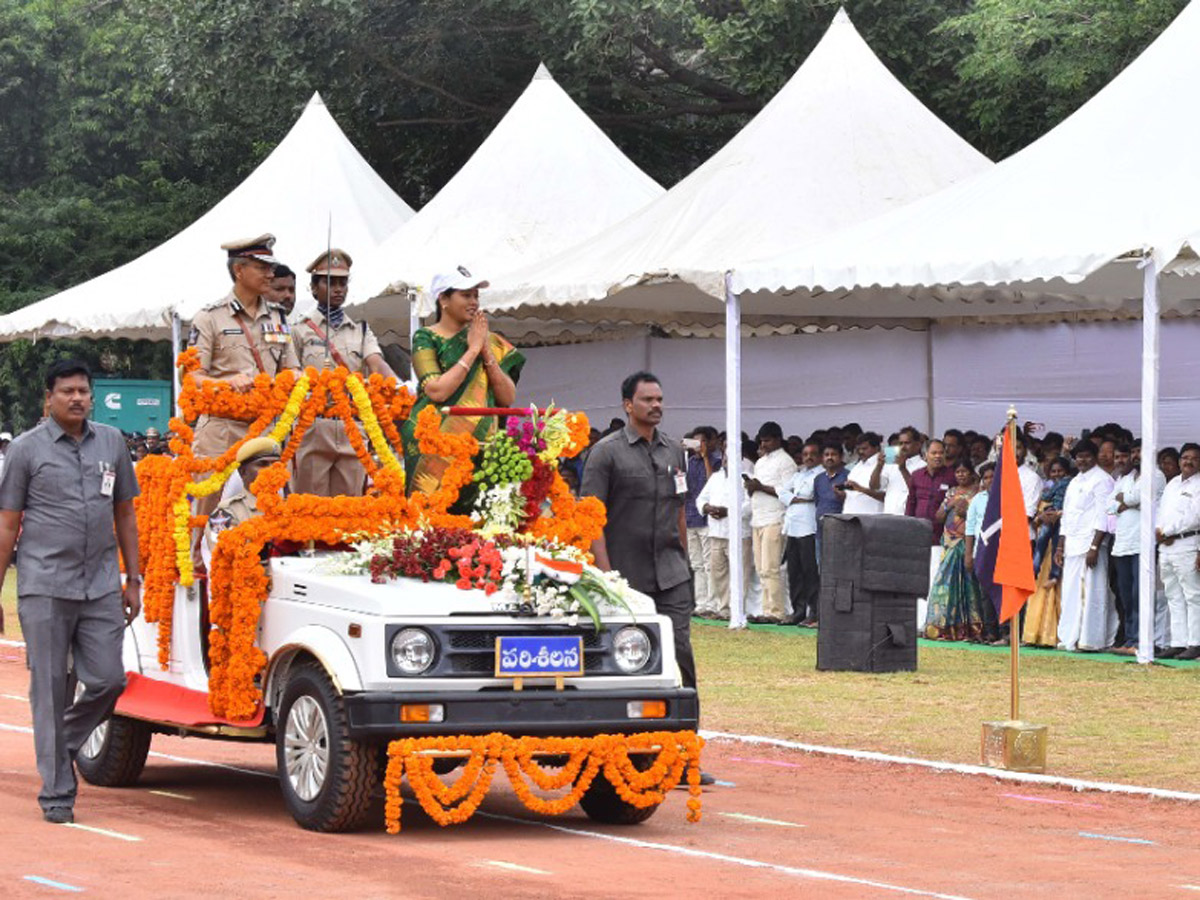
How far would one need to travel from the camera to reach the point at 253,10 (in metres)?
39.3

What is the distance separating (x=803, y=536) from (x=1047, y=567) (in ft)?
10.4

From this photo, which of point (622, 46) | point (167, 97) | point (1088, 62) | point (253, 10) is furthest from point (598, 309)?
point (167, 97)

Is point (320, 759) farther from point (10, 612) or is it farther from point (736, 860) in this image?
point (10, 612)

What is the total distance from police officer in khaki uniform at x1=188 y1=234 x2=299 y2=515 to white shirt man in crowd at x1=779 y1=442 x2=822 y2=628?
11.7m

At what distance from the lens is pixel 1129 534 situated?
19.9m

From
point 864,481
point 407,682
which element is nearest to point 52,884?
point 407,682

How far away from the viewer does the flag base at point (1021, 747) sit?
12836 mm

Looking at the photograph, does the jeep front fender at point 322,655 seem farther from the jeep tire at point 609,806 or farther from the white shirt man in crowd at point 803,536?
the white shirt man in crowd at point 803,536

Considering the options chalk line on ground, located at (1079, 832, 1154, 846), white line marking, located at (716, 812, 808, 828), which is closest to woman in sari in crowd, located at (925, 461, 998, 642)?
white line marking, located at (716, 812, 808, 828)

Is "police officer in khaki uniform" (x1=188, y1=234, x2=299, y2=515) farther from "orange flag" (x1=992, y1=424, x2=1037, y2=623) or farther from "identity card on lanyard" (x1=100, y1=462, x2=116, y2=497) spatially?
"orange flag" (x1=992, y1=424, x2=1037, y2=623)

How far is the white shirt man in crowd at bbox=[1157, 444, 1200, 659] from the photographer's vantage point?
63.9ft

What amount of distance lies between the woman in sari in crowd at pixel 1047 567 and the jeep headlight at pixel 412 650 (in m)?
11.7

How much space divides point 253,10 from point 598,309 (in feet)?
46.9

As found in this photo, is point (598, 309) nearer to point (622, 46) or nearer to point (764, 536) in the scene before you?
point (764, 536)
